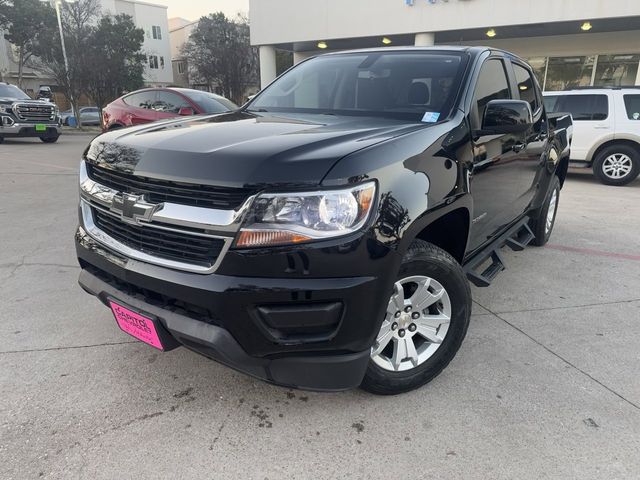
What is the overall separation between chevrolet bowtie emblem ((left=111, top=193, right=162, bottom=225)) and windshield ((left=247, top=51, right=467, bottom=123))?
144 centimetres

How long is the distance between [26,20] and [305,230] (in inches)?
1682

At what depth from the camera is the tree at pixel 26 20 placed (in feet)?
113

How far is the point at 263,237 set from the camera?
1.90 m

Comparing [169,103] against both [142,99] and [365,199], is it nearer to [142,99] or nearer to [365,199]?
[142,99]

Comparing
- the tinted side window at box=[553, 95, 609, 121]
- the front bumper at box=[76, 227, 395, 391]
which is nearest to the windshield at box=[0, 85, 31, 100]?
the tinted side window at box=[553, 95, 609, 121]

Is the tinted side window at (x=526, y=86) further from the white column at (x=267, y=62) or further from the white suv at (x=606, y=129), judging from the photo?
the white column at (x=267, y=62)

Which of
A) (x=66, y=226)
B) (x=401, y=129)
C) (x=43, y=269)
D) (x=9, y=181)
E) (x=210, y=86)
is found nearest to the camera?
(x=401, y=129)

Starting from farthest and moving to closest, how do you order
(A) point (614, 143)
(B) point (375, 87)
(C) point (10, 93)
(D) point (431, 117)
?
(C) point (10, 93), (A) point (614, 143), (B) point (375, 87), (D) point (431, 117)

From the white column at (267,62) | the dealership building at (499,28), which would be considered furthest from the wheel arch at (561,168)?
the white column at (267,62)

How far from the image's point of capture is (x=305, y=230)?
1.90 m

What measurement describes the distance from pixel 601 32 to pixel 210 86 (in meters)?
32.1

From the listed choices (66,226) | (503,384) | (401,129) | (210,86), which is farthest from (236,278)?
(210,86)

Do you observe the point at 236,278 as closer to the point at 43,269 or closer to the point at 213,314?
the point at 213,314

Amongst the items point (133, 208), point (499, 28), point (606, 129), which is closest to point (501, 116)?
point (133, 208)
